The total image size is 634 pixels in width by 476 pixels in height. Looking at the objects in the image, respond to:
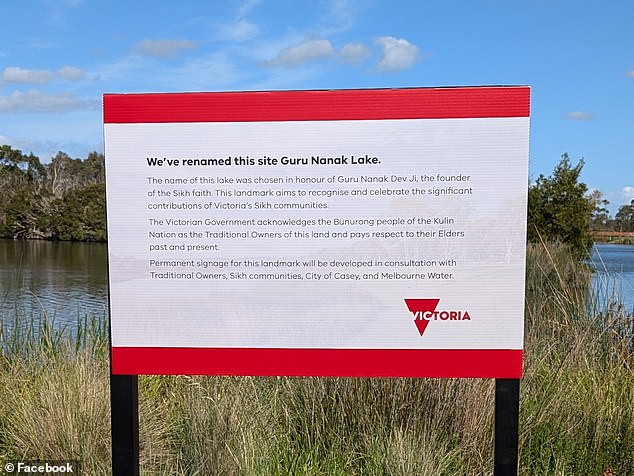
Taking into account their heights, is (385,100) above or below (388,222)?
above

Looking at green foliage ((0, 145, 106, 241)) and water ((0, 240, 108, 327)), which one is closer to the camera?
water ((0, 240, 108, 327))

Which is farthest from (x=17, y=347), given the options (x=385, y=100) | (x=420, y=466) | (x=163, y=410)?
(x=385, y=100)

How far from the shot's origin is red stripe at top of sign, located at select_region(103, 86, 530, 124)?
92.7 inches

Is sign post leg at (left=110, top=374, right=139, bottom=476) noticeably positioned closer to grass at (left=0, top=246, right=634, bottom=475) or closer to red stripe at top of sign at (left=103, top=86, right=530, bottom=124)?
grass at (left=0, top=246, right=634, bottom=475)

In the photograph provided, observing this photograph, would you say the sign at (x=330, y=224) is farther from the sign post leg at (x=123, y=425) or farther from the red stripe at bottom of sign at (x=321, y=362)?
the sign post leg at (x=123, y=425)

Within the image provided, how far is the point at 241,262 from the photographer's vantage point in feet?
8.00

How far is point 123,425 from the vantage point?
2555 millimetres

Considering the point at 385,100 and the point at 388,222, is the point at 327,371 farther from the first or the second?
the point at 385,100

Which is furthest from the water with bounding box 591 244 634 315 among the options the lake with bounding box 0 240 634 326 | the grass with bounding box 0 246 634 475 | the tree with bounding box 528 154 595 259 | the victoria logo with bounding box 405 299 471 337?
the tree with bounding box 528 154 595 259

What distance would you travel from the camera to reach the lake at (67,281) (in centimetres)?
508

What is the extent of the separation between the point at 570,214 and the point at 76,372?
15993 millimetres
